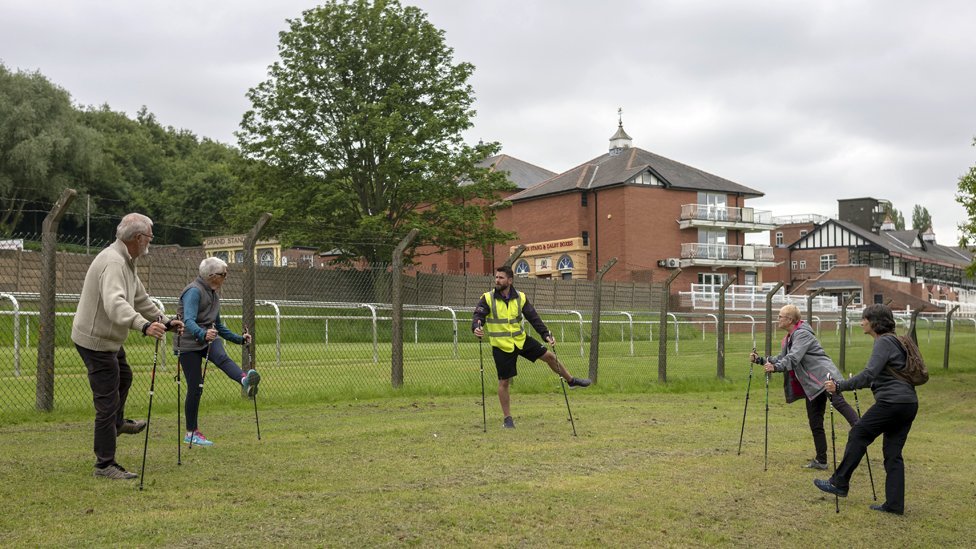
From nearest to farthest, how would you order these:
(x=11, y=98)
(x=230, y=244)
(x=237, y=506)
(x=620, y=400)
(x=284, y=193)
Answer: (x=237, y=506)
(x=620, y=400)
(x=284, y=193)
(x=230, y=244)
(x=11, y=98)

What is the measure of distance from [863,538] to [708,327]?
1442 inches

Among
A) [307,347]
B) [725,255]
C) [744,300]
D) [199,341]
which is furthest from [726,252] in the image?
[199,341]

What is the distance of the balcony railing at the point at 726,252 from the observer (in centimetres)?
6819

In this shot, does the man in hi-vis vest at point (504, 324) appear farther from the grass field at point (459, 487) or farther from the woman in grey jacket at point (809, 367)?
the woman in grey jacket at point (809, 367)

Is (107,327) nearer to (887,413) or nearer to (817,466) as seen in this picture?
(887,413)

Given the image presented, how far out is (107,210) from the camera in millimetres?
68250

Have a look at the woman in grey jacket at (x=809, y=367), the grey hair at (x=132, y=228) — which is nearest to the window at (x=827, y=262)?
the woman in grey jacket at (x=809, y=367)

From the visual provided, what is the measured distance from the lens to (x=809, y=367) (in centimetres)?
879

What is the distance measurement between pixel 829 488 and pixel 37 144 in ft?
193

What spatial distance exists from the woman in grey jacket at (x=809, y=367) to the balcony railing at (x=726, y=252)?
197ft

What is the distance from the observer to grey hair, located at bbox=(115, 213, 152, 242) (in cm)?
725

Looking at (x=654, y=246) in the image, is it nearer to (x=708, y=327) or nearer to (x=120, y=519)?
(x=708, y=327)

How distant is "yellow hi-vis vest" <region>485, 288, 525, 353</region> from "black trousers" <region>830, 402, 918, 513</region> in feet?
14.0

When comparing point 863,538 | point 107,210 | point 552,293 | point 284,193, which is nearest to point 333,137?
point 284,193
